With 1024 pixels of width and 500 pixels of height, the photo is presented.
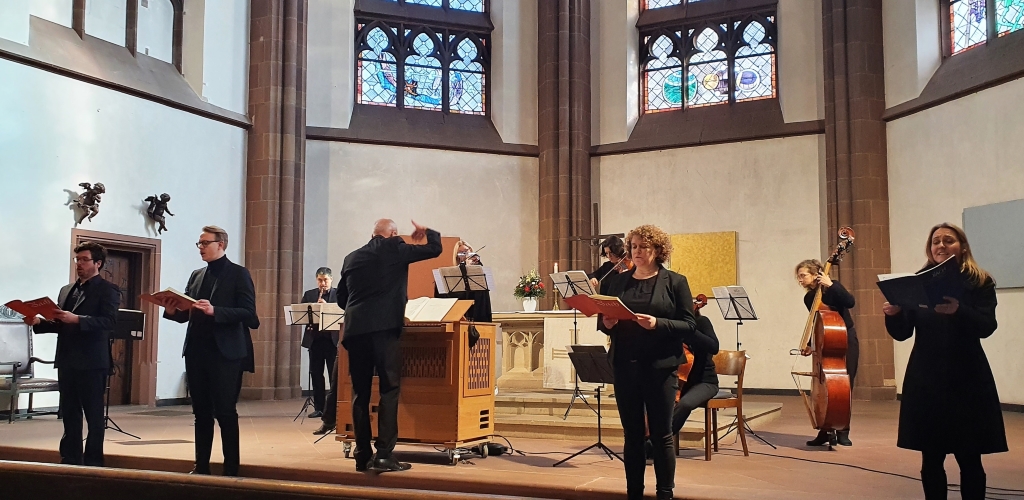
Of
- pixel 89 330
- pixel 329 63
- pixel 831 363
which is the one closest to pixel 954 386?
pixel 831 363

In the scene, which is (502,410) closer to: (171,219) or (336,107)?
(171,219)

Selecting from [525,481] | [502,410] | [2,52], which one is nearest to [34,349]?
[2,52]

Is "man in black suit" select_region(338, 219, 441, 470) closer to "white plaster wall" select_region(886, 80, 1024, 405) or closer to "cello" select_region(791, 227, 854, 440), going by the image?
"cello" select_region(791, 227, 854, 440)

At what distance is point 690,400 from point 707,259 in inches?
319

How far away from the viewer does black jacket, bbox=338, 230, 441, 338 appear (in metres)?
5.63

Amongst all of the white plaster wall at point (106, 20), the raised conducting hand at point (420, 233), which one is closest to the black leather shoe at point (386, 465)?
the raised conducting hand at point (420, 233)

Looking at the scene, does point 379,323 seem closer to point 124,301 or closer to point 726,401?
point 726,401

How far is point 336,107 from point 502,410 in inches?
269

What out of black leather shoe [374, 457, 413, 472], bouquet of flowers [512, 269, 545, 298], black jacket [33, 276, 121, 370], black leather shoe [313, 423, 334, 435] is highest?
bouquet of flowers [512, 269, 545, 298]

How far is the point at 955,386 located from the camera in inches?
152

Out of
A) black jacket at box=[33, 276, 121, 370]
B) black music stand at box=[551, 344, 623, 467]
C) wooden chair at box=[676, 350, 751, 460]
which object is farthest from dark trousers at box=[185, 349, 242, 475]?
wooden chair at box=[676, 350, 751, 460]

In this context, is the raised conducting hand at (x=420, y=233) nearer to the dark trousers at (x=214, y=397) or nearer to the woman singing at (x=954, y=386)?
the dark trousers at (x=214, y=397)

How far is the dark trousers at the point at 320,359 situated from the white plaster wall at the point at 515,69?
6.48 metres

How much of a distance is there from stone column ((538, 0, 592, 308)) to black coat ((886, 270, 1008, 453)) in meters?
10.2
